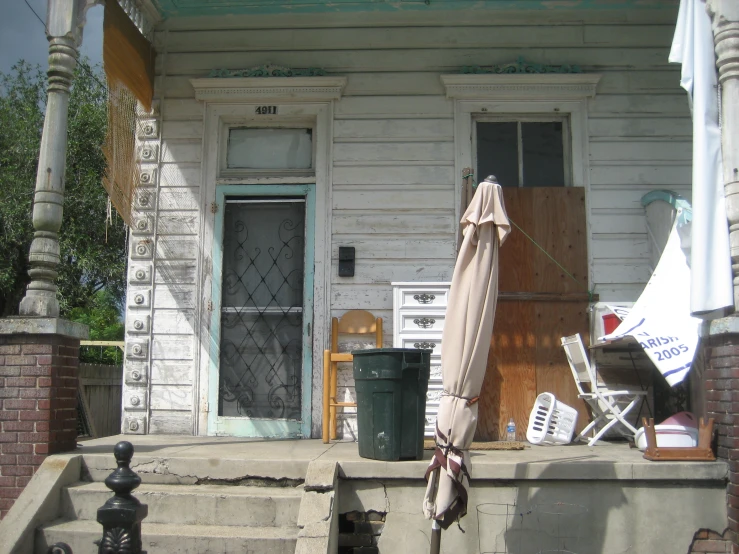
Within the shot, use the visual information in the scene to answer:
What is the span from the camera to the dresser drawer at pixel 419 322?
21.1 ft

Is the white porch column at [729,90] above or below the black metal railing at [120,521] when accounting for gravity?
above

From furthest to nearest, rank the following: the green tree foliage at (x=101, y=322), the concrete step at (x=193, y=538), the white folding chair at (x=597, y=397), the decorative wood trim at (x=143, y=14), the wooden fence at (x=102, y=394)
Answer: the green tree foliage at (x=101, y=322) < the wooden fence at (x=102, y=394) < the decorative wood trim at (x=143, y=14) < the white folding chair at (x=597, y=397) < the concrete step at (x=193, y=538)

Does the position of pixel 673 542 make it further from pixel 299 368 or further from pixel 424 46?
pixel 424 46

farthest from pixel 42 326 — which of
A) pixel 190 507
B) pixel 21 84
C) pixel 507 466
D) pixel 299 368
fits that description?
pixel 21 84

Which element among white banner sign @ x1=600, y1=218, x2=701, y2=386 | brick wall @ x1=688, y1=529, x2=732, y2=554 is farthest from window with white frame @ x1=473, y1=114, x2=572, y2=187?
brick wall @ x1=688, y1=529, x2=732, y2=554

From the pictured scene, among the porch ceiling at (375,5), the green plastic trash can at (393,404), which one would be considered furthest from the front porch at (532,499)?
the porch ceiling at (375,5)

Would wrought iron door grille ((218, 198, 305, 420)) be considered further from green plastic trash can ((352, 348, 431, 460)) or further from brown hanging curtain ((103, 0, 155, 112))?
green plastic trash can ((352, 348, 431, 460))

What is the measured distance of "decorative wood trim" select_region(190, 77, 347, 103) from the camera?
23.0ft

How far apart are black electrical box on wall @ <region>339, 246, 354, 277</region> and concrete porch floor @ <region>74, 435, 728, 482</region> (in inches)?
69.4

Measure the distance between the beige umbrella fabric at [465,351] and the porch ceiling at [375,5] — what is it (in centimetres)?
303

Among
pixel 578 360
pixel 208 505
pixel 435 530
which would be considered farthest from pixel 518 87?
pixel 208 505

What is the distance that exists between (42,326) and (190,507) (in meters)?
1.69

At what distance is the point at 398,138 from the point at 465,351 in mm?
3237

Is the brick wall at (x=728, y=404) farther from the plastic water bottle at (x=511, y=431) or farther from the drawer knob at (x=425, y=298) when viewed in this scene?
the drawer knob at (x=425, y=298)
